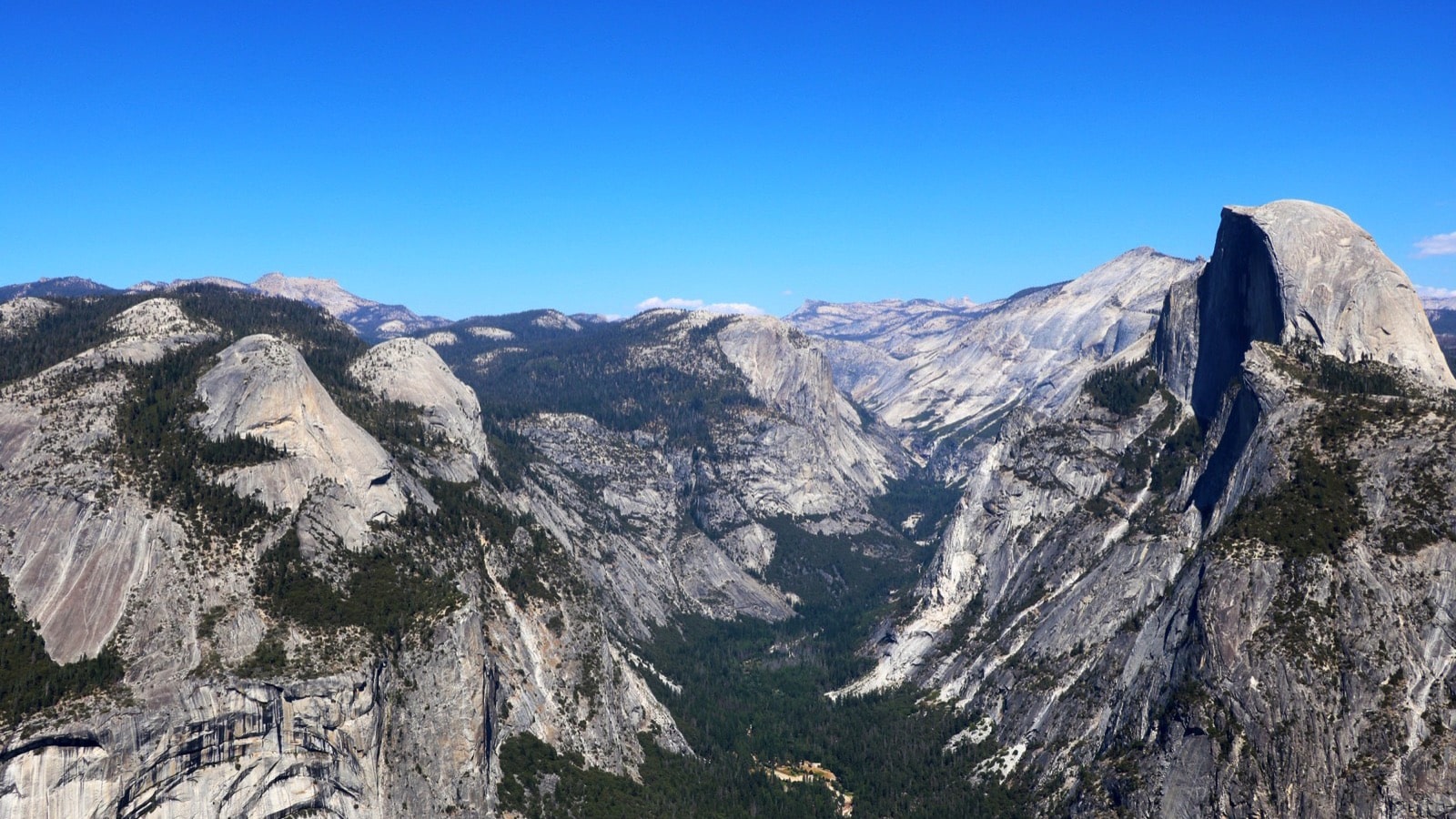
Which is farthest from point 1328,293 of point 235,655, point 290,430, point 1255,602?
point 235,655

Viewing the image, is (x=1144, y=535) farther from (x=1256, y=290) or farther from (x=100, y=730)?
(x=100, y=730)

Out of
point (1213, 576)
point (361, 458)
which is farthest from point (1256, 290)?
point (361, 458)

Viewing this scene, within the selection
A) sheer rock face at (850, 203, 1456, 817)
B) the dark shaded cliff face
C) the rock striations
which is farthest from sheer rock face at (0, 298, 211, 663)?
the dark shaded cliff face

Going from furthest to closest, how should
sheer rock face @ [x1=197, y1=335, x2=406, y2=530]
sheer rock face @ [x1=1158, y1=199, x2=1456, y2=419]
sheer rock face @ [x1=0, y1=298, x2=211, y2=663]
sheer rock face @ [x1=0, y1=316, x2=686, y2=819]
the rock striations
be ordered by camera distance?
1. sheer rock face @ [x1=1158, y1=199, x2=1456, y2=419]
2. sheer rock face @ [x1=197, y1=335, x2=406, y2=530]
3. sheer rock face @ [x1=0, y1=298, x2=211, y2=663]
4. the rock striations
5. sheer rock face @ [x1=0, y1=316, x2=686, y2=819]

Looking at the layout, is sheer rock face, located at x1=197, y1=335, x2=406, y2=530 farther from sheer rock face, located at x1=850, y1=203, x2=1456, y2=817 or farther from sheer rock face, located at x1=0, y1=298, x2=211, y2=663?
sheer rock face, located at x1=850, y1=203, x2=1456, y2=817

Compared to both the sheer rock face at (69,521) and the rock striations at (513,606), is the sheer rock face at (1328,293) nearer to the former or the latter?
the rock striations at (513,606)
